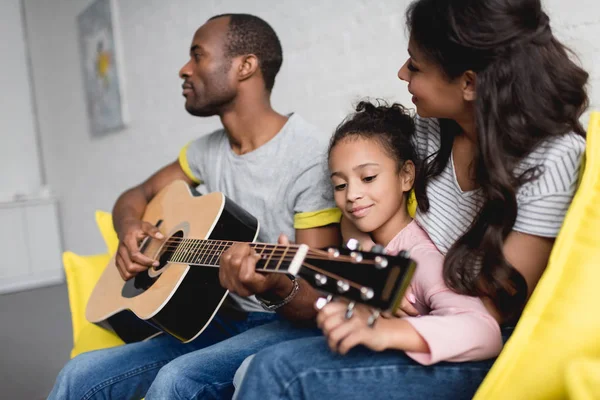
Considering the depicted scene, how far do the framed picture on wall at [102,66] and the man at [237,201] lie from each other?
66.2 inches

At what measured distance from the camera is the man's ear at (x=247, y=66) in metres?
1.46

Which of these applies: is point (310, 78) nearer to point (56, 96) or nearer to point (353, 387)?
point (353, 387)

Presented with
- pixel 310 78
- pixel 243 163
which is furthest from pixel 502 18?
pixel 310 78

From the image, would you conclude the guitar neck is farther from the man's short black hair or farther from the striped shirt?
the man's short black hair

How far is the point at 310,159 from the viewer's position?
52.7 inches

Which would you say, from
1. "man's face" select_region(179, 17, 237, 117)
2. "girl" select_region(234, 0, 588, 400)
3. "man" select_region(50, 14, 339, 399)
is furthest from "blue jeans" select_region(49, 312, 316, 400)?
"man's face" select_region(179, 17, 237, 117)

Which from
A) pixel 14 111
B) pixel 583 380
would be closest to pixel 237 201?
pixel 583 380

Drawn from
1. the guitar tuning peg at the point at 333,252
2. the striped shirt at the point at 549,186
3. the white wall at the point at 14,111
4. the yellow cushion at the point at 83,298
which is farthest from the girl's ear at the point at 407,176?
the white wall at the point at 14,111

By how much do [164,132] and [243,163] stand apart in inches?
56.0

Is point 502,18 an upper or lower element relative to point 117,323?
upper

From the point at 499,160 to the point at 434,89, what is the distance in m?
0.18

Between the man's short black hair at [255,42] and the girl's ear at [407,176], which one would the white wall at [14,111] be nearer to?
the man's short black hair at [255,42]

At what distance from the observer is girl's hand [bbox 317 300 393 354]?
73 cm

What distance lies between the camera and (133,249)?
54.4 inches
